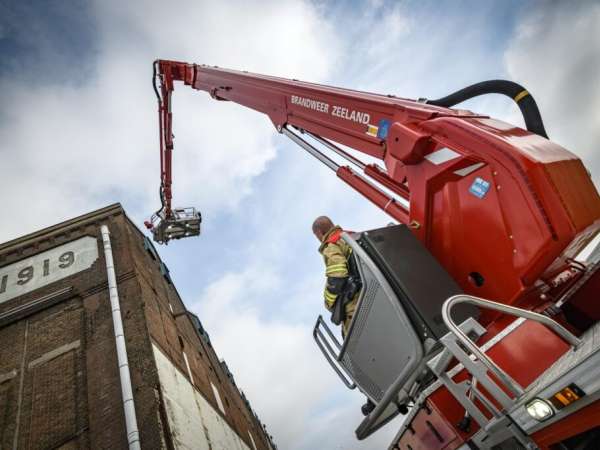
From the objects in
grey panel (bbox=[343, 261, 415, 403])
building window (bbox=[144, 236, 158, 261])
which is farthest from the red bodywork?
building window (bbox=[144, 236, 158, 261])

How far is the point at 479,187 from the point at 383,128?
1335 millimetres

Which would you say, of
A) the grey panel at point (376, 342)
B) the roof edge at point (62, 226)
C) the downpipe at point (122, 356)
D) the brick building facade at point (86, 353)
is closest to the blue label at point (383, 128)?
the grey panel at point (376, 342)

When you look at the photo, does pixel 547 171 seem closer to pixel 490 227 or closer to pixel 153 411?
pixel 490 227

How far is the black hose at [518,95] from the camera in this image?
296 cm

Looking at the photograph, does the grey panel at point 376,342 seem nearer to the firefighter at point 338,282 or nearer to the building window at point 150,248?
the firefighter at point 338,282

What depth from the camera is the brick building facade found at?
5.96 metres

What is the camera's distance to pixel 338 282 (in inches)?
122

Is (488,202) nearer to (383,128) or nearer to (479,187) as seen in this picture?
(479,187)

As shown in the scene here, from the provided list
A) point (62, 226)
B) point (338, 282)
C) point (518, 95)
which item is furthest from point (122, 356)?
point (518, 95)

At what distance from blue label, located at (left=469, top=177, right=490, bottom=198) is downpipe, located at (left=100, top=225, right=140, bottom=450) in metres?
6.34

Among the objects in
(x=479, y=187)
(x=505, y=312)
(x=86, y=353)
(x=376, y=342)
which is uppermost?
(x=86, y=353)

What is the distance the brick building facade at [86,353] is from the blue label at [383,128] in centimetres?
601

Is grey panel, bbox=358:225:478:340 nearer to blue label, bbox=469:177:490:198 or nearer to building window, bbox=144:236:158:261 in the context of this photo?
blue label, bbox=469:177:490:198

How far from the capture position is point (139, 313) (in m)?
7.46
